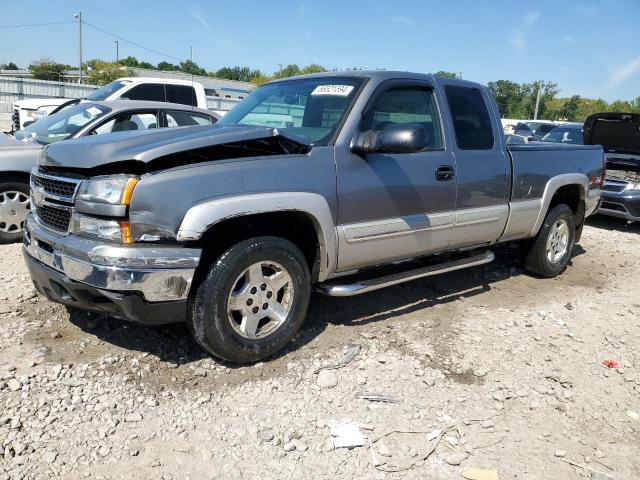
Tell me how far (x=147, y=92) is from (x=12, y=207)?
5.59m

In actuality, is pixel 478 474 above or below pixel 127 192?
below

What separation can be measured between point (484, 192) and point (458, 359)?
5.11ft

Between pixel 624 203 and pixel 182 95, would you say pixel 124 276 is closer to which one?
pixel 624 203

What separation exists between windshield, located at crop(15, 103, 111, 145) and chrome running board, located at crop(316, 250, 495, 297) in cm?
389

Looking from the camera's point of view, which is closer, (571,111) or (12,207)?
(12,207)

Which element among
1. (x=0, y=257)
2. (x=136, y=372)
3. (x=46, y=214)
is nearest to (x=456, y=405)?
(x=136, y=372)

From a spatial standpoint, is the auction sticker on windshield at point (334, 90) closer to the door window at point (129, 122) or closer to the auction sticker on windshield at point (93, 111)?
the door window at point (129, 122)

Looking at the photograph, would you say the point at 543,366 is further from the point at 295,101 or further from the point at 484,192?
the point at 295,101

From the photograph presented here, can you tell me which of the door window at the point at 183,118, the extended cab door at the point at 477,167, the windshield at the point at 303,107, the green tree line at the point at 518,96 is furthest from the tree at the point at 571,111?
the windshield at the point at 303,107

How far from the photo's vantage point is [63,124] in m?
6.46

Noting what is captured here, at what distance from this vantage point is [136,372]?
3.27 m

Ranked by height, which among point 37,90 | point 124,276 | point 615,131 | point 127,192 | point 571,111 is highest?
point 571,111

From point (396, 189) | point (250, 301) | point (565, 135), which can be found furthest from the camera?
point (565, 135)

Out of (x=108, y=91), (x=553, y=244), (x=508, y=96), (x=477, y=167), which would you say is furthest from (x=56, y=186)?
(x=508, y=96)
